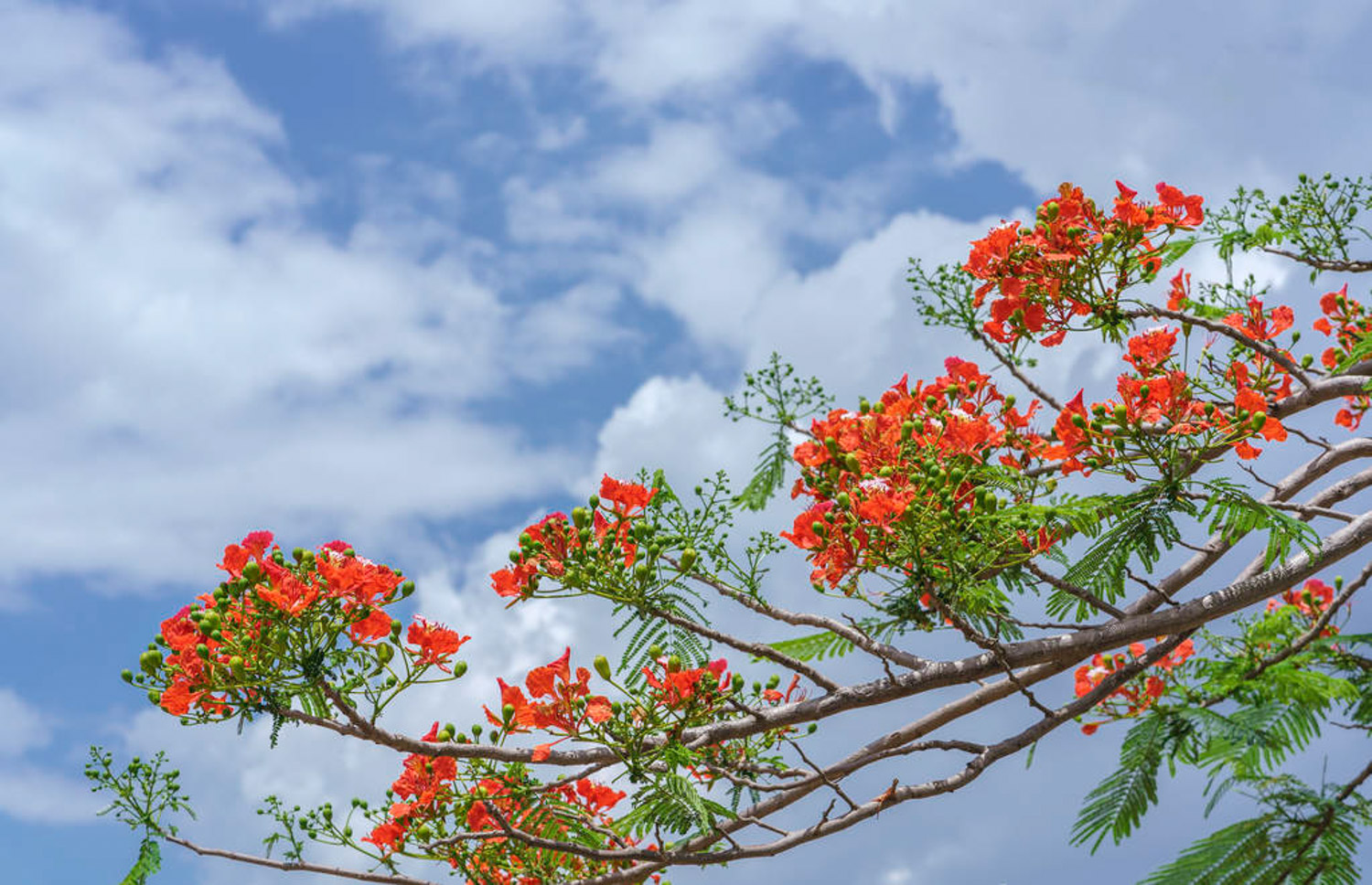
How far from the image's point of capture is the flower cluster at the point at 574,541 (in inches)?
122

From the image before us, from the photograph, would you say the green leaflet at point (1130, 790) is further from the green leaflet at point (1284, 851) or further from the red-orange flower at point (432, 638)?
the red-orange flower at point (432, 638)

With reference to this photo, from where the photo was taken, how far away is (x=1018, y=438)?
3.76 m

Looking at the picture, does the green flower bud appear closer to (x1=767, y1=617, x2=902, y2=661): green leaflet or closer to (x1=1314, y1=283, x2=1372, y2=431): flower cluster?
(x1=767, y1=617, x2=902, y2=661): green leaflet

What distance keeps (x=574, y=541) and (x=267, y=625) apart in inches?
31.1

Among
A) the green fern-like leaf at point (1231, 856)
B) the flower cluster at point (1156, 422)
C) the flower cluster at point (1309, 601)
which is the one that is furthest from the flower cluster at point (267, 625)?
the flower cluster at point (1309, 601)

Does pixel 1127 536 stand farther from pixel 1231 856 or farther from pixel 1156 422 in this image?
pixel 1231 856

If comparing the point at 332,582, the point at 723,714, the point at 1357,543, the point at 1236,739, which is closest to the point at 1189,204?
the point at 1357,543

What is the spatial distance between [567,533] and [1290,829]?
9.62 feet

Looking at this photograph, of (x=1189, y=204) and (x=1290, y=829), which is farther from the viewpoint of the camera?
(x=1290, y=829)

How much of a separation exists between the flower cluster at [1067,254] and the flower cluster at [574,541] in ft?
4.76

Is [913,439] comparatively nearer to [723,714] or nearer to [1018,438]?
[1018,438]

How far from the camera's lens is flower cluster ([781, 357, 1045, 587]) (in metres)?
2.97

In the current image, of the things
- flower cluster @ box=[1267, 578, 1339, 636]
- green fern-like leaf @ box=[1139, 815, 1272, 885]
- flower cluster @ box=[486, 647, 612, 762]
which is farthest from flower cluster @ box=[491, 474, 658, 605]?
flower cluster @ box=[1267, 578, 1339, 636]

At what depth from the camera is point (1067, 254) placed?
371 centimetres
